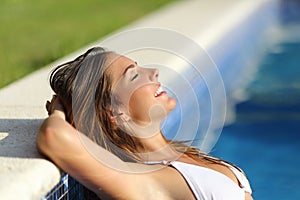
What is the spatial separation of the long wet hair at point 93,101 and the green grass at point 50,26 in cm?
263

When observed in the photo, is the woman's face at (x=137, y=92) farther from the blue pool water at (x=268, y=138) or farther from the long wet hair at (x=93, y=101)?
the blue pool water at (x=268, y=138)

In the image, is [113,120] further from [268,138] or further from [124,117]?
[268,138]

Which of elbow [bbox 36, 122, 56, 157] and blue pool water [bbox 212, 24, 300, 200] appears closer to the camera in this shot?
elbow [bbox 36, 122, 56, 157]

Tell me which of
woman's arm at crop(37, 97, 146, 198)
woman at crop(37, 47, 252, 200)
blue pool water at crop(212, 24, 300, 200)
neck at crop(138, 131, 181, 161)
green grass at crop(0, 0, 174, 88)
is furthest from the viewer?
green grass at crop(0, 0, 174, 88)

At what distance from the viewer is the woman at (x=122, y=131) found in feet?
10.3

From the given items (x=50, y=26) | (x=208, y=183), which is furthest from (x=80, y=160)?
(x=50, y=26)

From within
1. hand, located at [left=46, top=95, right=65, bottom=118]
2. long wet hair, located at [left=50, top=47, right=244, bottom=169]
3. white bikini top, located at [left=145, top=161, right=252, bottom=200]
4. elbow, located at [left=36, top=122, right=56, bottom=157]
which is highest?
white bikini top, located at [left=145, top=161, right=252, bottom=200]

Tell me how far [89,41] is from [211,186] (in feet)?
16.4

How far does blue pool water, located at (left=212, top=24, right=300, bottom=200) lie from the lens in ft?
17.3

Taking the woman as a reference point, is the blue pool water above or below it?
above

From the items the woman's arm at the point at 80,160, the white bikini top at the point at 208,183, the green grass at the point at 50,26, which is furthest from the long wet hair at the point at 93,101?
the green grass at the point at 50,26

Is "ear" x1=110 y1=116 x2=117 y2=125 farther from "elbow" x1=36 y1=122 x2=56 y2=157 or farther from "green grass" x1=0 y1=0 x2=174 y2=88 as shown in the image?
"green grass" x1=0 y1=0 x2=174 y2=88

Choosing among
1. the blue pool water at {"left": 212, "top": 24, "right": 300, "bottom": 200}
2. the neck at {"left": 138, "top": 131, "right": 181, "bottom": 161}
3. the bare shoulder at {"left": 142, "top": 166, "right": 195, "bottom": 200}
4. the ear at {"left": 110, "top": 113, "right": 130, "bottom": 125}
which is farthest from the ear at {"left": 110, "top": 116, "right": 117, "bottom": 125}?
the blue pool water at {"left": 212, "top": 24, "right": 300, "bottom": 200}

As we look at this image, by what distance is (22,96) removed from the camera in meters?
4.77
